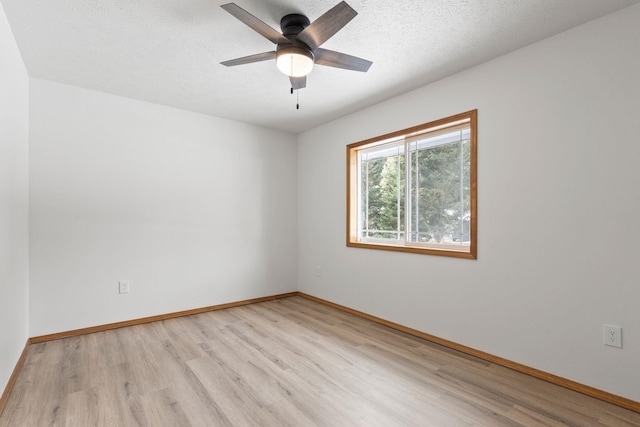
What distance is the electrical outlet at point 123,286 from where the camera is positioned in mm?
3170

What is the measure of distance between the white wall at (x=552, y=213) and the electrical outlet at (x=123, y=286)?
294cm

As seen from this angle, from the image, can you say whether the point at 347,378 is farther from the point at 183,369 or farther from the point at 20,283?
the point at 20,283

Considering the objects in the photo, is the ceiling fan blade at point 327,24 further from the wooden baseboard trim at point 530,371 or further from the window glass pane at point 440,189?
the wooden baseboard trim at point 530,371

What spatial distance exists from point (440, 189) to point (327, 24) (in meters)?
1.84

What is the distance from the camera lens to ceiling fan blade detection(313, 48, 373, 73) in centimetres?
202

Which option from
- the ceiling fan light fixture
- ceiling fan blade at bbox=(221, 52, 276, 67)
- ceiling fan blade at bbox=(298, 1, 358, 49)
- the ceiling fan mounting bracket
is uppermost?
the ceiling fan mounting bracket

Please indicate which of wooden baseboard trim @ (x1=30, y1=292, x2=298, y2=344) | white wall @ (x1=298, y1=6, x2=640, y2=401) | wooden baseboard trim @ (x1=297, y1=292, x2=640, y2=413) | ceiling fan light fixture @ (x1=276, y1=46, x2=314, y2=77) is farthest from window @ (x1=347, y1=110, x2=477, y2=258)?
wooden baseboard trim @ (x1=30, y1=292, x2=298, y2=344)

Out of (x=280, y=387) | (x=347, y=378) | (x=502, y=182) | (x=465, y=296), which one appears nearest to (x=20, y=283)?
(x=280, y=387)

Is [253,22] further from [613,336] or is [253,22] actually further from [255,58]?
[613,336]

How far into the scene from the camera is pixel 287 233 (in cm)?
455

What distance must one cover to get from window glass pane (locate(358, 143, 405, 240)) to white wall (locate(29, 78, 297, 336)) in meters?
1.30

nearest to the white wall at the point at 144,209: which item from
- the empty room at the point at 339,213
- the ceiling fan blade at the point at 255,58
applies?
the empty room at the point at 339,213

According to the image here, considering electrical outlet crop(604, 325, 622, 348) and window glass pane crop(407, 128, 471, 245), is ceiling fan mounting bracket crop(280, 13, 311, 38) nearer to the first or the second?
window glass pane crop(407, 128, 471, 245)

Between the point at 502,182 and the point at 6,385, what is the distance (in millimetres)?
3709
